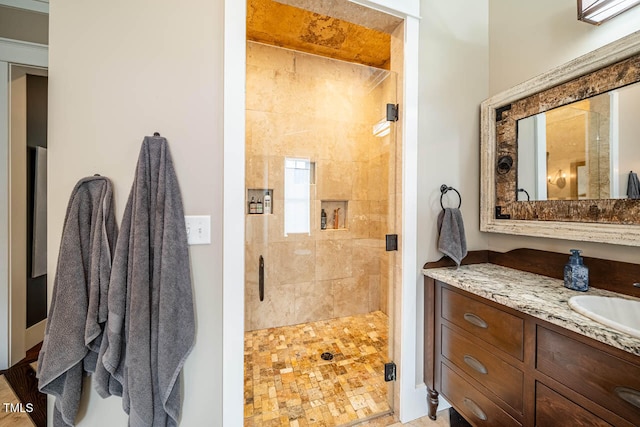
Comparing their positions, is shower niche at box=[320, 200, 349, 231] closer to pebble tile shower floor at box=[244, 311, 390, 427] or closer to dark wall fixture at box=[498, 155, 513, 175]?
pebble tile shower floor at box=[244, 311, 390, 427]

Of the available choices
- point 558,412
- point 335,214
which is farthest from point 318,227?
point 558,412

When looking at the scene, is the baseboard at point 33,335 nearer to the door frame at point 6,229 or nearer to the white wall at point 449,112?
the door frame at point 6,229

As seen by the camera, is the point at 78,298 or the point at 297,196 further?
the point at 297,196

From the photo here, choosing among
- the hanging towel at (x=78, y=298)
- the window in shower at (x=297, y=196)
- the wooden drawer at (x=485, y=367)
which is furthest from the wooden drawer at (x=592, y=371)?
the window in shower at (x=297, y=196)

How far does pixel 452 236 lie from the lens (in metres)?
1.41

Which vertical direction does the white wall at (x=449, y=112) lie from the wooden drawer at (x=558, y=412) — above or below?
above

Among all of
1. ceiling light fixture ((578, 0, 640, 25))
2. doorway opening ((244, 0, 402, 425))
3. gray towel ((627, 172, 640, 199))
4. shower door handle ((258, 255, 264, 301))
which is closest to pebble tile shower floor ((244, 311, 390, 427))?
doorway opening ((244, 0, 402, 425))

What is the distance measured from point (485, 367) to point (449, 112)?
4.65 feet

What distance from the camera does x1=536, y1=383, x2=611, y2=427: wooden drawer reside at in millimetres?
737

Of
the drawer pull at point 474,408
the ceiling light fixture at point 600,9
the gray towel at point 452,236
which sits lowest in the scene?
the drawer pull at point 474,408

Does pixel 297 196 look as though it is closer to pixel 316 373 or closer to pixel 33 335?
pixel 316 373

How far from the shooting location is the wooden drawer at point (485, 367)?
0.96m

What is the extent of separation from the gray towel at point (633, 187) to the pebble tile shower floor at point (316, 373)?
4.39ft

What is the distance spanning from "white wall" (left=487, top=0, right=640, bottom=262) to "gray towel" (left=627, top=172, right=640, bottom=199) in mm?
223
